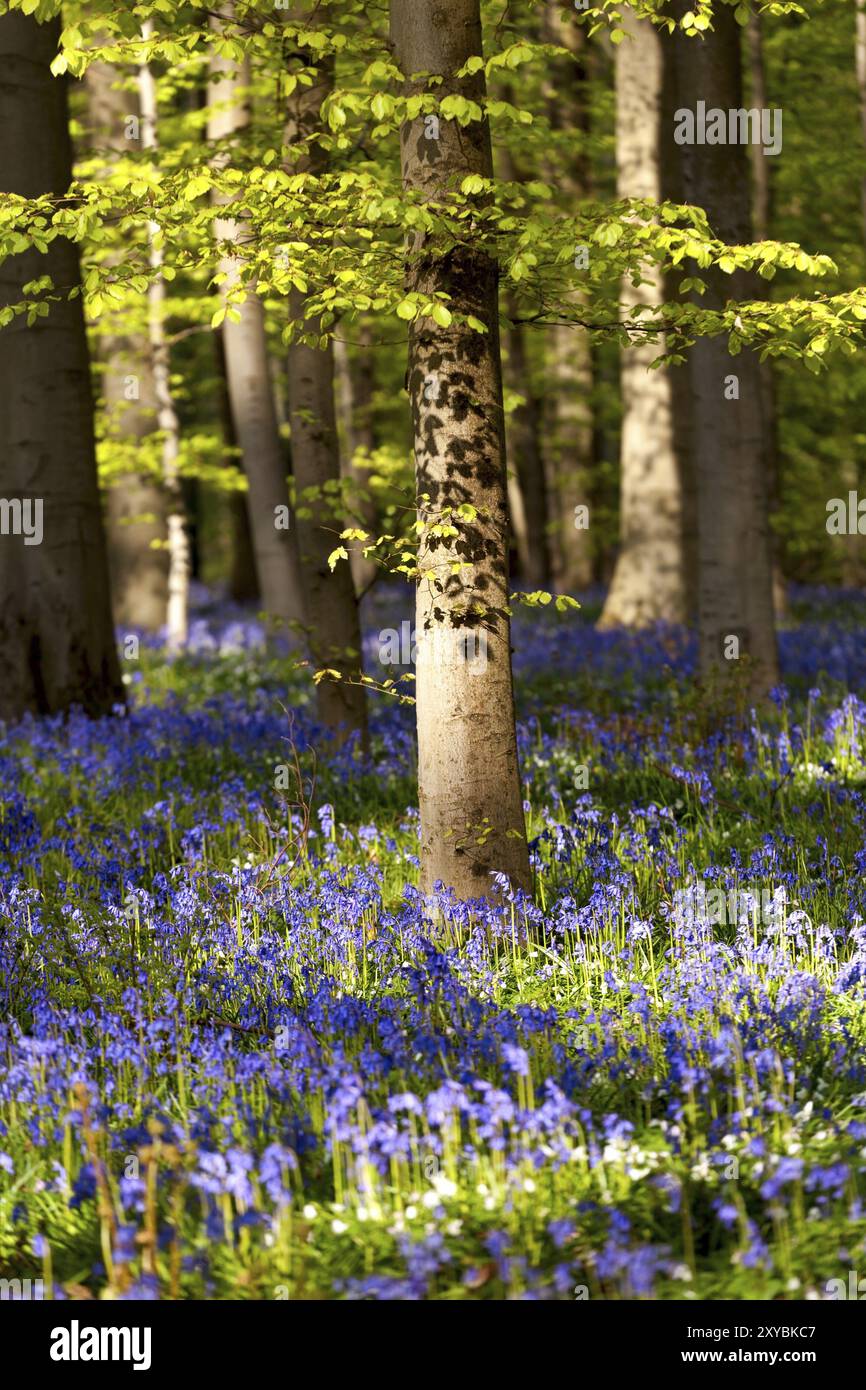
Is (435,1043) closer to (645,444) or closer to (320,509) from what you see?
(320,509)

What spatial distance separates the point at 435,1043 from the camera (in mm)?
4230

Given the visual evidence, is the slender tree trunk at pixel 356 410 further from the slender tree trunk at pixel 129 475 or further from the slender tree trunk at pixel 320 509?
the slender tree trunk at pixel 320 509

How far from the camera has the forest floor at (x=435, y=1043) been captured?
11.2 ft

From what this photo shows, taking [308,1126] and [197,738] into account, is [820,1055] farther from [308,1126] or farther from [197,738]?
[197,738]

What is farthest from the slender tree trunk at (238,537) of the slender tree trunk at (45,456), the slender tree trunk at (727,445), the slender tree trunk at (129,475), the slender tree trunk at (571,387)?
the slender tree trunk at (727,445)

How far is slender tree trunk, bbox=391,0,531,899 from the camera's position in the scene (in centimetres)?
531

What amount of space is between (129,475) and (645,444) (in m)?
6.93

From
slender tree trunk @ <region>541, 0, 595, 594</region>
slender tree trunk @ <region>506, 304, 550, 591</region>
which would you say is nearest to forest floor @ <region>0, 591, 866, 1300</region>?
slender tree trunk @ <region>541, 0, 595, 594</region>

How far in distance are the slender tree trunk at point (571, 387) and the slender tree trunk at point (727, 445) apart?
9675 mm

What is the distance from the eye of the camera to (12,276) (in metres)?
9.79

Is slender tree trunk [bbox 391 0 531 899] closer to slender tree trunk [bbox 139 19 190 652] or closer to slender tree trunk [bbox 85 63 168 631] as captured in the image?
slender tree trunk [bbox 139 19 190 652]

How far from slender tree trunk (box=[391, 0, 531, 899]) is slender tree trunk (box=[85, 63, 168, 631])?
12.0 metres

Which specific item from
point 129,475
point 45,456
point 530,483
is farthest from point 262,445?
point 530,483

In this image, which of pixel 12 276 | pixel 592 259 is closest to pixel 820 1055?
pixel 592 259
